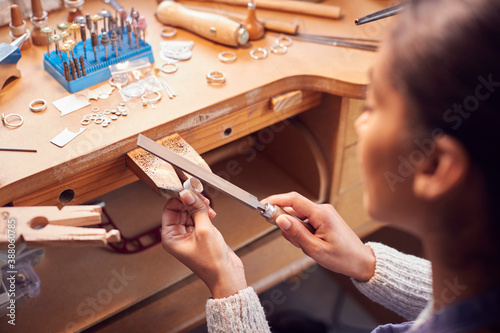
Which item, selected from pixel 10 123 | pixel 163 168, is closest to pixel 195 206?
pixel 163 168

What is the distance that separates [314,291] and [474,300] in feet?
4.09

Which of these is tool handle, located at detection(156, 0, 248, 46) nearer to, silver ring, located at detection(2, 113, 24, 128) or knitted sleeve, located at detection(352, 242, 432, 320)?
silver ring, located at detection(2, 113, 24, 128)

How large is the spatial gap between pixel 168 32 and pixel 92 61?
0.26 metres

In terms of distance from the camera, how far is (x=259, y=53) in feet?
4.28

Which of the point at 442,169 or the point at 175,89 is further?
the point at 175,89

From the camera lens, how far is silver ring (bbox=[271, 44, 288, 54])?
51.4 inches

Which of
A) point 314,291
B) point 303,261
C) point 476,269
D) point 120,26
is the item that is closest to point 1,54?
point 120,26

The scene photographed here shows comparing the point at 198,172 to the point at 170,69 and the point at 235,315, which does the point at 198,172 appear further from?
the point at 170,69

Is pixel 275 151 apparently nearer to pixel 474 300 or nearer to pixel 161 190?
pixel 161 190

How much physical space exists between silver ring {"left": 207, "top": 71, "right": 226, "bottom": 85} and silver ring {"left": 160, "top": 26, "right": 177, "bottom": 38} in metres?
0.23

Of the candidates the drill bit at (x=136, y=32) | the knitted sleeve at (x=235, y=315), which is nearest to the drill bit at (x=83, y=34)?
the drill bit at (x=136, y=32)

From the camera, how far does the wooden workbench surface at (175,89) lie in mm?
986

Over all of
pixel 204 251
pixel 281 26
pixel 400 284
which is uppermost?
pixel 281 26

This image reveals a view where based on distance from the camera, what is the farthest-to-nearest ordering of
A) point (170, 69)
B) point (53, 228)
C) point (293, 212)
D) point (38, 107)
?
point (170, 69), point (38, 107), point (293, 212), point (53, 228)
